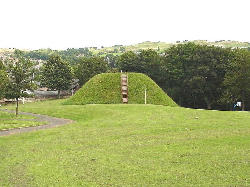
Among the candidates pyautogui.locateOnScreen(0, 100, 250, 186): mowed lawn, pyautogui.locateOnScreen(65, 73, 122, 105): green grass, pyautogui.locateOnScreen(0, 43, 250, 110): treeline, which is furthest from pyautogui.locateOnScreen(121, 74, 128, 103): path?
pyautogui.locateOnScreen(0, 100, 250, 186): mowed lawn

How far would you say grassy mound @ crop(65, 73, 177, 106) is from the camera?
54241mm

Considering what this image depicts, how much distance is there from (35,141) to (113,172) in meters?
11.1

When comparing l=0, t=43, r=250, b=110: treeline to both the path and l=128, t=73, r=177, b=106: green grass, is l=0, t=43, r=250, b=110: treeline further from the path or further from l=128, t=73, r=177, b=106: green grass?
the path

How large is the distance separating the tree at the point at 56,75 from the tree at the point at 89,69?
5.10m

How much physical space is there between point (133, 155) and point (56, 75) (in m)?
79.5

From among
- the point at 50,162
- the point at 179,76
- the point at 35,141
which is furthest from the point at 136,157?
the point at 179,76

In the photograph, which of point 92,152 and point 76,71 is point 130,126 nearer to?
point 92,152

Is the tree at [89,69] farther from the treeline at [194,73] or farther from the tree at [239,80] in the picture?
the tree at [239,80]

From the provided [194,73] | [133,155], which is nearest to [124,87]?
[194,73]

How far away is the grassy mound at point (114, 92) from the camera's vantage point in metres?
54.2

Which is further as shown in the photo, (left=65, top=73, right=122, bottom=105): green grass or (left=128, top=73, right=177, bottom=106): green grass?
(left=128, top=73, right=177, bottom=106): green grass

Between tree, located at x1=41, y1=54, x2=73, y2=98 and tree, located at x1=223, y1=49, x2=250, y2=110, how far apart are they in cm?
5003

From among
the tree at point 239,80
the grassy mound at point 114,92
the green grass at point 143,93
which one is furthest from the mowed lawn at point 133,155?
the tree at point 239,80

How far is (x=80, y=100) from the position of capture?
54.4 metres
